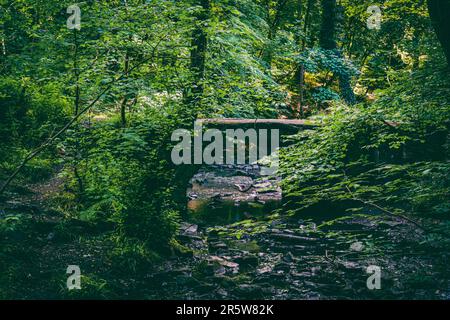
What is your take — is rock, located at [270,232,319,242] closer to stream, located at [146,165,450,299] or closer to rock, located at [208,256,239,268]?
stream, located at [146,165,450,299]

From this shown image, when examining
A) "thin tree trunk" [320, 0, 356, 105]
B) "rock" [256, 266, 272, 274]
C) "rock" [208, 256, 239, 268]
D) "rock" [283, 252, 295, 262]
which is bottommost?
"rock" [256, 266, 272, 274]

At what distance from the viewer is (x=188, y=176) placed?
9.14m

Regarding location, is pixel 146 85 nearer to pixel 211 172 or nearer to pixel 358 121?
pixel 358 121

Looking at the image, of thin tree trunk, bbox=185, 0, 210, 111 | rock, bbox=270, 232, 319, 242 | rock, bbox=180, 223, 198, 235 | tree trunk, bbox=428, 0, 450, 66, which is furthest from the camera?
rock, bbox=180, 223, 198, 235

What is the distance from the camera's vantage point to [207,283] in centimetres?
637

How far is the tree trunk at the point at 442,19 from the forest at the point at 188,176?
0.5 inches

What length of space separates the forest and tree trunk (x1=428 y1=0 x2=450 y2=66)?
0.5 inches

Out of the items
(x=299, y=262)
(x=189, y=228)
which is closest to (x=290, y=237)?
(x=299, y=262)

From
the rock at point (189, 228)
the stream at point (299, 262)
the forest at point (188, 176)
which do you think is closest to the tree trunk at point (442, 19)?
the forest at point (188, 176)

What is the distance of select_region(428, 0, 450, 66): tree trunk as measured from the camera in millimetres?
4445

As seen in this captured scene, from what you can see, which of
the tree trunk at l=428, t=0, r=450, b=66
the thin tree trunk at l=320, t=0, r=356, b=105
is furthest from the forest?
the thin tree trunk at l=320, t=0, r=356, b=105

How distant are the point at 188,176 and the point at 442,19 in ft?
19.6
